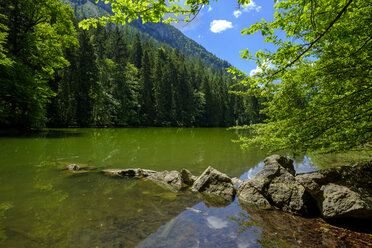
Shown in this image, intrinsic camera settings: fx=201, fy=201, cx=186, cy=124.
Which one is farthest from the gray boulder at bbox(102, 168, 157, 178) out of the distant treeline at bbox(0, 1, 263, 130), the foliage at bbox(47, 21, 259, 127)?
the foliage at bbox(47, 21, 259, 127)

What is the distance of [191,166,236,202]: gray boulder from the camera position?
6.23 metres

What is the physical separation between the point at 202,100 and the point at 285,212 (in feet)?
209

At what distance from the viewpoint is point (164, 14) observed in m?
2.88

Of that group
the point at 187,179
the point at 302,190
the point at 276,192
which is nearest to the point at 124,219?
the point at 187,179

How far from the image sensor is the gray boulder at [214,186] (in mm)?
6234

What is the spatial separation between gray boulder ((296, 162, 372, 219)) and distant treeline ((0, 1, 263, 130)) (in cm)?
1966

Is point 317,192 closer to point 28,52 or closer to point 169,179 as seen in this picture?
point 169,179

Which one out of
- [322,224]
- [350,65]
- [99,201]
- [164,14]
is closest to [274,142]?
[322,224]

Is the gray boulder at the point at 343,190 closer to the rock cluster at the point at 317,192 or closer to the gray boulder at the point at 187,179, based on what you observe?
the rock cluster at the point at 317,192

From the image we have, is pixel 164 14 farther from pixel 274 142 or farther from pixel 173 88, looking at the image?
pixel 173 88

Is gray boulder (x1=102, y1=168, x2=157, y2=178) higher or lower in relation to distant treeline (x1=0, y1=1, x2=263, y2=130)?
lower

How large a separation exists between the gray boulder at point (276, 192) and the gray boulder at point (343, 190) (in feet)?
1.00

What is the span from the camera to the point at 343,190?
15.7ft

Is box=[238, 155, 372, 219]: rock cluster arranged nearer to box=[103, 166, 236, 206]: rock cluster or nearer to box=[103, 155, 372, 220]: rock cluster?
box=[103, 155, 372, 220]: rock cluster
